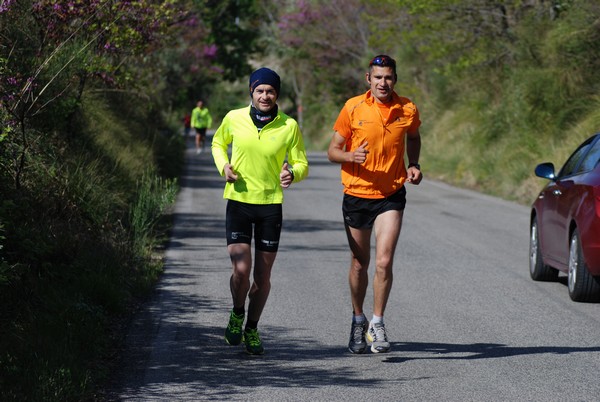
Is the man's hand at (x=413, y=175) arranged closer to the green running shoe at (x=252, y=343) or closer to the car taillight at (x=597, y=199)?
the green running shoe at (x=252, y=343)

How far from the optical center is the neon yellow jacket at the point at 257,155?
25.7ft

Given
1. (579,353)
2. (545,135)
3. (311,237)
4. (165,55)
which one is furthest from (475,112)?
(579,353)

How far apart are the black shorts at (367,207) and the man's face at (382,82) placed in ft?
2.08

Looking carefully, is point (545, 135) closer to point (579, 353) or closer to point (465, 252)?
point (465, 252)

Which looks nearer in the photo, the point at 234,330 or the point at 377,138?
the point at 377,138

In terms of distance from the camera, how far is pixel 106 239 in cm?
1156

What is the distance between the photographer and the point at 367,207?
26.6ft

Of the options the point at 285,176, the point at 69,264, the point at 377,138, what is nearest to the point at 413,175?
the point at 377,138

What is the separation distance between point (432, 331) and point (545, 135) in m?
17.6

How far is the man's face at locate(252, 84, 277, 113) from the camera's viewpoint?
7.77m

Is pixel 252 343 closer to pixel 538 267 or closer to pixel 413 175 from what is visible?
pixel 413 175

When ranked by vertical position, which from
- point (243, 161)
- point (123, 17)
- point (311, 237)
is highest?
point (123, 17)

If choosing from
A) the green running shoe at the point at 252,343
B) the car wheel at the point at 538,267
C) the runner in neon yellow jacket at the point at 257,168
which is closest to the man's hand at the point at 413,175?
the runner in neon yellow jacket at the point at 257,168

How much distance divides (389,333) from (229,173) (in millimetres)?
2060
